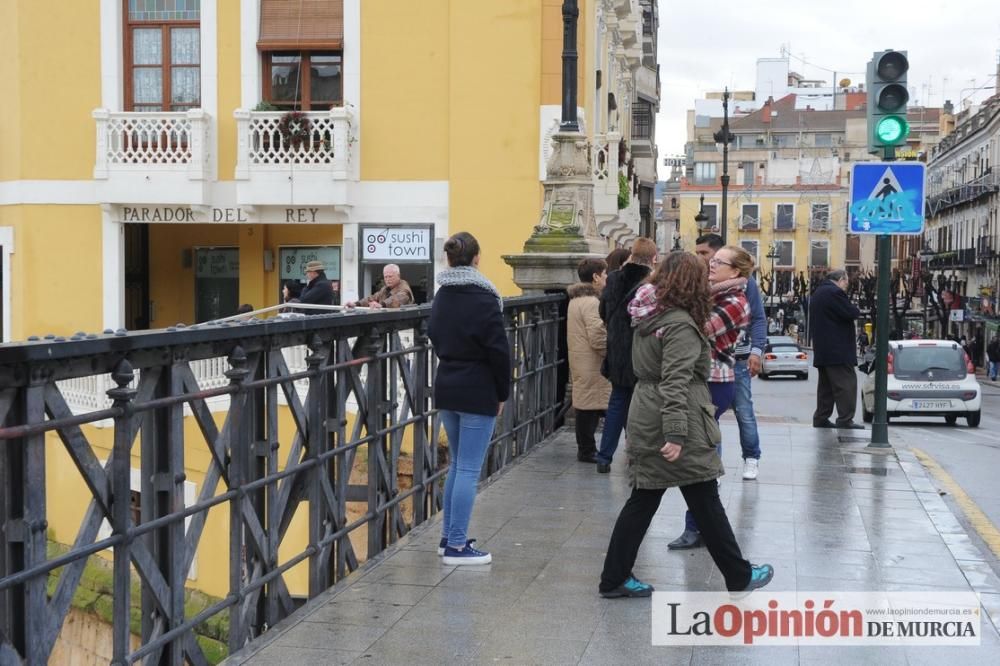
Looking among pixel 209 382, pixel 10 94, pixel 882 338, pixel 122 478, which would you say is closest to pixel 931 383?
pixel 882 338

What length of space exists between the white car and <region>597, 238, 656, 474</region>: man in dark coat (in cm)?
1559

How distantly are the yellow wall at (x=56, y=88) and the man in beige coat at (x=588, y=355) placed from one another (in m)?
14.5

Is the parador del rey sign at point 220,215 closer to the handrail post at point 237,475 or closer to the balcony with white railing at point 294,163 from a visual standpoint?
the balcony with white railing at point 294,163

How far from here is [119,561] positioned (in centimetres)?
436

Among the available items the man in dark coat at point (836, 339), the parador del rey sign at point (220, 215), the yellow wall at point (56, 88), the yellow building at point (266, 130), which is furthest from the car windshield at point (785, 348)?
the man in dark coat at point (836, 339)

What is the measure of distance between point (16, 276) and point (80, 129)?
9.65 feet

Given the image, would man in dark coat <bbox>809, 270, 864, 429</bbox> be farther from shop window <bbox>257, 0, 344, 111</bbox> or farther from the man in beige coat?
shop window <bbox>257, 0, 344, 111</bbox>

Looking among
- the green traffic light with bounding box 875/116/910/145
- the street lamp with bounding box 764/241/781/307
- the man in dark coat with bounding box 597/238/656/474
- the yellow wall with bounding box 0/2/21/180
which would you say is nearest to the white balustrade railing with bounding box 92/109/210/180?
the yellow wall with bounding box 0/2/21/180

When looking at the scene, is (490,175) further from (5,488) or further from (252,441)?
(5,488)

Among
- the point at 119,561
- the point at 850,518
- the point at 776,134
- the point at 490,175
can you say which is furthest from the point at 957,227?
the point at 119,561

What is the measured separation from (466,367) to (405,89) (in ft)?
53.0

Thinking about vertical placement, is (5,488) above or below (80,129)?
below

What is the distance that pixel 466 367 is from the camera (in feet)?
22.3

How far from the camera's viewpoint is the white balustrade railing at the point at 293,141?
71.9 feet
